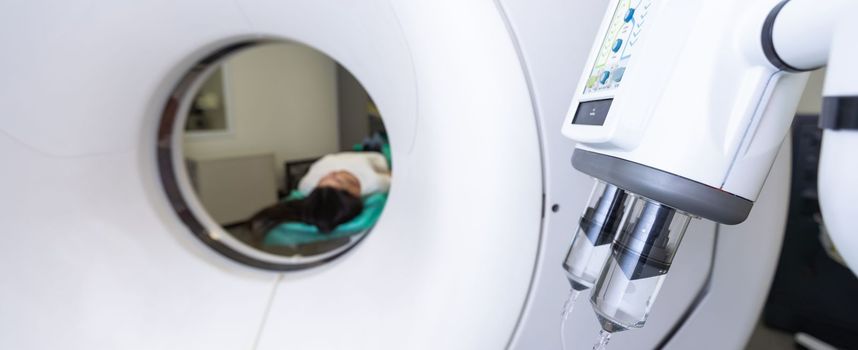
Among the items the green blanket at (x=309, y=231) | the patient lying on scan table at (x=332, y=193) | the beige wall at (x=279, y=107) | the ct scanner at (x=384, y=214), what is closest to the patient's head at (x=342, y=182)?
the patient lying on scan table at (x=332, y=193)

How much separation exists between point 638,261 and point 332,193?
6.03ft

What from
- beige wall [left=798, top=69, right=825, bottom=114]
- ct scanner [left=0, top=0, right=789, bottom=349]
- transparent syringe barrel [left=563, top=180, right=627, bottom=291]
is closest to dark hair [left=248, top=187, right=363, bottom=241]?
ct scanner [left=0, top=0, right=789, bottom=349]

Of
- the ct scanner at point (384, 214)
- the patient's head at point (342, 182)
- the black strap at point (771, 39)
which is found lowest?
the patient's head at point (342, 182)

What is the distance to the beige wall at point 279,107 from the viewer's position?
2646 millimetres

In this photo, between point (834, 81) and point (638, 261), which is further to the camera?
point (638, 261)

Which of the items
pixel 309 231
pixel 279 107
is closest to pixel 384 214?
pixel 309 231

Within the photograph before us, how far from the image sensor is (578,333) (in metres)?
0.50

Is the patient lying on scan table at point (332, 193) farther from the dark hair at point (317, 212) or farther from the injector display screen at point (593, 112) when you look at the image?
the injector display screen at point (593, 112)

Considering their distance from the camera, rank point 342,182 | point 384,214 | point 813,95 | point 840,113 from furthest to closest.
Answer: point 342,182 → point 813,95 → point 384,214 → point 840,113

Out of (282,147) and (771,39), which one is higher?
(771,39)

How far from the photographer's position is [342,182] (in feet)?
6.95

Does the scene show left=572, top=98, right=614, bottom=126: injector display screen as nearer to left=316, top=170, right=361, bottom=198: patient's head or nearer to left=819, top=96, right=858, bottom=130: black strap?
left=819, top=96, right=858, bottom=130: black strap

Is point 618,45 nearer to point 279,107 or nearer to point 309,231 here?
point 309,231

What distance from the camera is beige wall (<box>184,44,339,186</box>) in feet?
8.68
